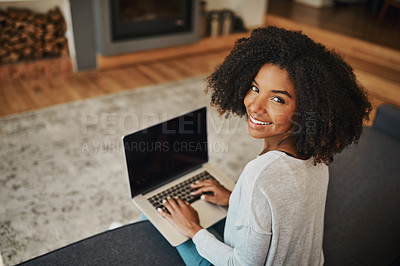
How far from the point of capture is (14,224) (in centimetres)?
185

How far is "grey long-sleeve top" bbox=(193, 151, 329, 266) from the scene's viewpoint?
882mm

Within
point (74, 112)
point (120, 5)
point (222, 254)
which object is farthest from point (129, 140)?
point (120, 5)

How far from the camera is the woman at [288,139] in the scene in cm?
89

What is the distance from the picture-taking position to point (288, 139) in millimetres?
1005

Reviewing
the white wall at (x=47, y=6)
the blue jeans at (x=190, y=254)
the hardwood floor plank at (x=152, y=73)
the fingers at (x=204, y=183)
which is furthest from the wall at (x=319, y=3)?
the blue jeans at (x=190, y=254)

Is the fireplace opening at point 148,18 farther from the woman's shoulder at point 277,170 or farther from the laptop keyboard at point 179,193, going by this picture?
the woman's shoulder at point 277,170

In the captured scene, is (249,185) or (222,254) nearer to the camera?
(249,185)

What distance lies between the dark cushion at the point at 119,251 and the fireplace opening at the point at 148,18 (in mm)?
2760

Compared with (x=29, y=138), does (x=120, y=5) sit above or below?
above

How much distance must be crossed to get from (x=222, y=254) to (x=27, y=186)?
1.49 m

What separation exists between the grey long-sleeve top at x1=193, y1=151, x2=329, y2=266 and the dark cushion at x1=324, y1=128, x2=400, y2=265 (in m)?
0.34

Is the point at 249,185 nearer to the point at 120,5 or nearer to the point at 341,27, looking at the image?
the point at 120,5

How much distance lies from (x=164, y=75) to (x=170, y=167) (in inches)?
90.9

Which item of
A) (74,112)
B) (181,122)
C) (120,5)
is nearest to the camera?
(181,122)
